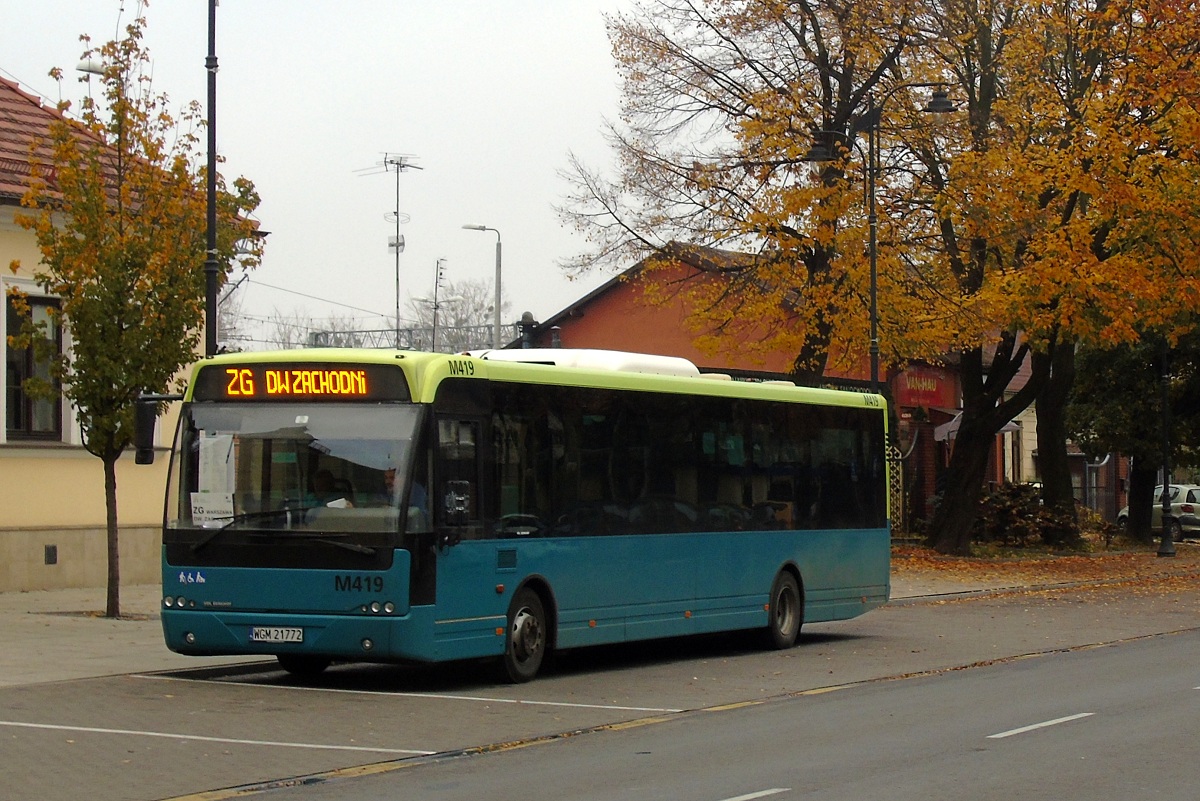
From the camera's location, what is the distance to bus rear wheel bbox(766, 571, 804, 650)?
19328 mm

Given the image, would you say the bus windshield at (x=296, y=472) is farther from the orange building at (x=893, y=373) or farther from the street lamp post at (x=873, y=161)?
the orange building at (x=893, y=373)

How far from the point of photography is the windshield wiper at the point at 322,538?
1401 cm

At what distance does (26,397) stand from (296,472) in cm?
1244

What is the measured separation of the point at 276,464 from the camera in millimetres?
14453

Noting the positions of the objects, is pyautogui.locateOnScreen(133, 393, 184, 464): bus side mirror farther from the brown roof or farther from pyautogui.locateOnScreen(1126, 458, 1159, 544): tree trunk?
pyautogui.locateOnScreen(1126, 458, 1159, 544): tree trunk

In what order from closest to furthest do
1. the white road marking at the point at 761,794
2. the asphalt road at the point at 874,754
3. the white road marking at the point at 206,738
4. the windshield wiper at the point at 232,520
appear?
the white road marking at the point at 761,794 → the asphalt road at the point at 874,754 → the white road marking at the point at 206,738 → the windshield wiper at the point at 232,520

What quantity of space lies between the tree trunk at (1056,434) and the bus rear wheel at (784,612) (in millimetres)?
23182

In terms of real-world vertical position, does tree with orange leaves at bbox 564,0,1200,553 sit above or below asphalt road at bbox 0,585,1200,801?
above

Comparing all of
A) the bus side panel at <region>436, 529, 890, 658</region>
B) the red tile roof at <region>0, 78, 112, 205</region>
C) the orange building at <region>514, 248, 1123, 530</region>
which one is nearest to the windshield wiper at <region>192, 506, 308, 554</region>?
the bus side panel at <region>436, 529, 890, 658</region>

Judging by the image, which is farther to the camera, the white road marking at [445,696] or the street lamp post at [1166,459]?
the street lamp post at [1166,459]

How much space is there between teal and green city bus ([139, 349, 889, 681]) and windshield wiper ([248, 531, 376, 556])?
0.05ft

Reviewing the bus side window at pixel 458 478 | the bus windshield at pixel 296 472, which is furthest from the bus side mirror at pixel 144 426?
the bus side window at pixel 458 478

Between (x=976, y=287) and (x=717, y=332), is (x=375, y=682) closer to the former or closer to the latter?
(x=717, y=332)

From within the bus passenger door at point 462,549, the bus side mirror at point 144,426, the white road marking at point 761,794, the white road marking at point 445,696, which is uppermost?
the bus side mirror at point 144,426
